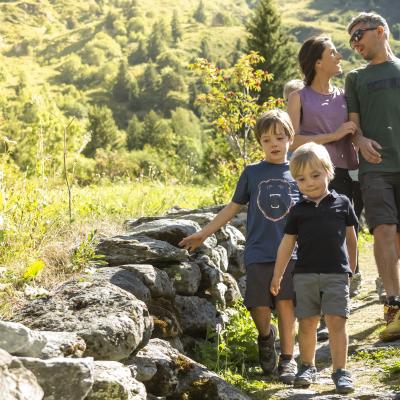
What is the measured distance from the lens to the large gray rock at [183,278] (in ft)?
15.0

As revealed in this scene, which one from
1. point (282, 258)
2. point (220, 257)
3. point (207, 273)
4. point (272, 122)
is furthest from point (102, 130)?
point (282, 258)

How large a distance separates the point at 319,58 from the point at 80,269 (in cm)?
224

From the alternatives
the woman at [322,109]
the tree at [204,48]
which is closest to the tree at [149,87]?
the tree at [204,48]

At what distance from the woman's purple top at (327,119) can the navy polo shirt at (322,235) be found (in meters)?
1.14

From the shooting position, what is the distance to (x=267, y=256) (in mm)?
4082

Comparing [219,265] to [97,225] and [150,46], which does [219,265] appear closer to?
[97,225]

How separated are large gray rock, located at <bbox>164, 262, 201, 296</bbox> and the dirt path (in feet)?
3.21

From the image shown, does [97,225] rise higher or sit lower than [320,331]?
higher

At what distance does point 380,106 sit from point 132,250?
2001 mm

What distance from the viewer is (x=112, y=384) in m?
2.68

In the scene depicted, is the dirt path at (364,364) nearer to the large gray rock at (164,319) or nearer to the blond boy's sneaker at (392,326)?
the blond boy's sneaker at (392,326)

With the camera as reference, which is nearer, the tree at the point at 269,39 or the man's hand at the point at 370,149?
the man's hand at the point at 370,149

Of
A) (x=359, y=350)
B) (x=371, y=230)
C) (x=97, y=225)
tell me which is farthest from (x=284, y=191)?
(x=97, y=225)

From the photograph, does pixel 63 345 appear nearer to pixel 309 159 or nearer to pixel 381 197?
pixel 309 159
